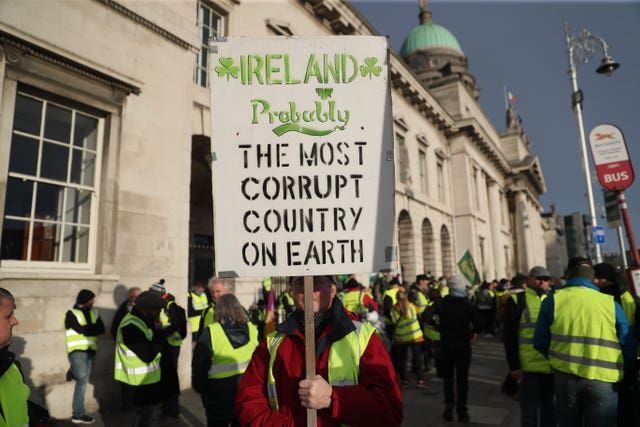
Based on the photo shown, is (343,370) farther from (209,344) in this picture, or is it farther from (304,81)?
(209,344)

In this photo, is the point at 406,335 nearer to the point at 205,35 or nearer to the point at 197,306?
the point at 197,306

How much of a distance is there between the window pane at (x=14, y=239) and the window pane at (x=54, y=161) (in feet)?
2.76

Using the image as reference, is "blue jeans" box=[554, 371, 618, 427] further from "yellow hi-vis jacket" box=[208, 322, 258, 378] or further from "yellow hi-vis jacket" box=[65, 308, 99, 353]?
"yellow hi-vis jacket" box=[65, 308, 99, 353]

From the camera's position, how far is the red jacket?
1.97 metres

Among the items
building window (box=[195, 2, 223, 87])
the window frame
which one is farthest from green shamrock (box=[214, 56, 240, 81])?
building window (box=[195, 2, 223, 87])

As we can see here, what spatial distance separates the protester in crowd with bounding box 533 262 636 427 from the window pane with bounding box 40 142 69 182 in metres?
6.95

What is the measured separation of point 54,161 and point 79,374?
326cm

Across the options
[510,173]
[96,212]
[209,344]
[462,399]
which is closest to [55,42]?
[96,212]

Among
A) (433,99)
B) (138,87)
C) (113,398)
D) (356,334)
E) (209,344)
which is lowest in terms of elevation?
(113,398)

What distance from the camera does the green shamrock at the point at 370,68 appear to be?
227 centimetres

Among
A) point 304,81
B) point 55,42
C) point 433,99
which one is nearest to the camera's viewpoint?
point 304,81

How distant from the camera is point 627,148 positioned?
5.74 m

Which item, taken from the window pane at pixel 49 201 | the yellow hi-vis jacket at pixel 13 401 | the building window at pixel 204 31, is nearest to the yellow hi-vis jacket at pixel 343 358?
the yellow hi-vis jacket at pixel 13 401

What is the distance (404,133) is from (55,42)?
17164mm
